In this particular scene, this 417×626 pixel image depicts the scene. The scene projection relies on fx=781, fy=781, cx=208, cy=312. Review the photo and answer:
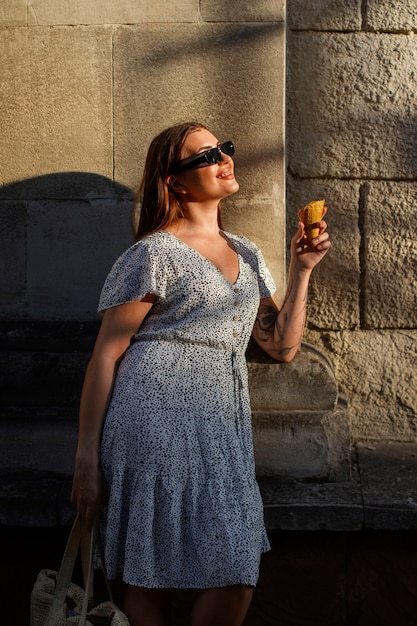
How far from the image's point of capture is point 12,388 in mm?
3309

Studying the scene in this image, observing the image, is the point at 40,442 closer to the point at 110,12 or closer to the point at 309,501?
the point at 309,501

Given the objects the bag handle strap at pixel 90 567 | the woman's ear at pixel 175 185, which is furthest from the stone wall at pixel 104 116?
the bag handle strap at pixel 90 567

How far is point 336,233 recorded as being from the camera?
362cm

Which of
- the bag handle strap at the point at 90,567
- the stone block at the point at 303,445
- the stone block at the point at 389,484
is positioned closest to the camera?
the bag handle strap at the point at 90,567

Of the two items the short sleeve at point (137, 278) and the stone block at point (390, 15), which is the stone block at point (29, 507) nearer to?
the short sleeve at point (137, 278)

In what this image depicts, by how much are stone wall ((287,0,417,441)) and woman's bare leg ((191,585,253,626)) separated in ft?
4.58

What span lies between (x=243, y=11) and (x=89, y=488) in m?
2.10

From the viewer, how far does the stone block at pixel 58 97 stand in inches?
134

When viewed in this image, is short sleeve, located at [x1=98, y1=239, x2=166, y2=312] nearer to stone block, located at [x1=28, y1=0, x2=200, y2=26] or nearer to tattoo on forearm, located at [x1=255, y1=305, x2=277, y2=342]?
tattoo on forearm, located at [x1=255, y1=305, x2=277, y2=342]

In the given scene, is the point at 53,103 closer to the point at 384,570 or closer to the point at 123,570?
Answer: the point at 123,570

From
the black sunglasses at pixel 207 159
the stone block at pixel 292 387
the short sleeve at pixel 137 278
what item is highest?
the black sunglasses at pixel 207 159

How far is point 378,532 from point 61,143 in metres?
2.11

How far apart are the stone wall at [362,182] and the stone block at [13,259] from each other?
1.24 m

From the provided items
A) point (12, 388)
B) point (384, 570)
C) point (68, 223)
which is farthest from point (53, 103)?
point (384, 570)
